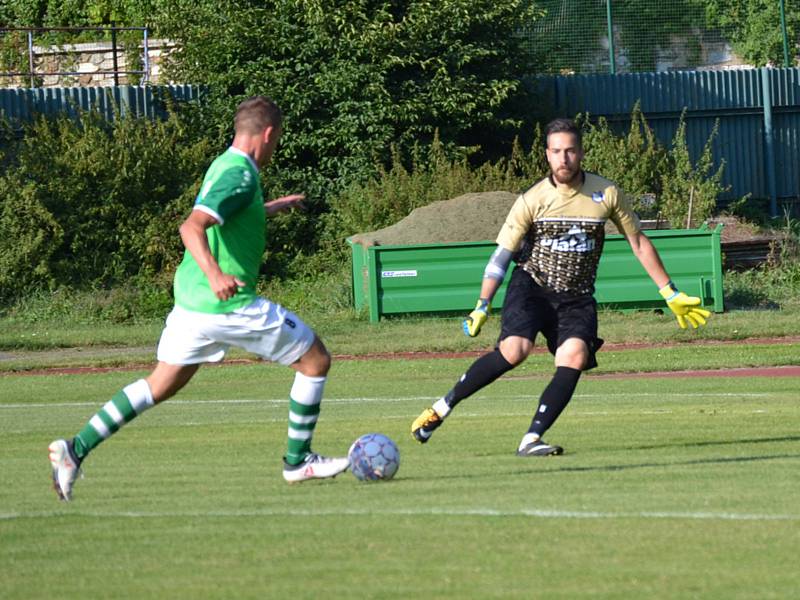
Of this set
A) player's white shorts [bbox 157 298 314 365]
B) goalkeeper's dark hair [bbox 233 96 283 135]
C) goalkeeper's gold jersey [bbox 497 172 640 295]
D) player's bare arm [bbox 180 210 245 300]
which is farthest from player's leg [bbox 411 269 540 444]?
player's bare arm [bbox 180 210 245 300]

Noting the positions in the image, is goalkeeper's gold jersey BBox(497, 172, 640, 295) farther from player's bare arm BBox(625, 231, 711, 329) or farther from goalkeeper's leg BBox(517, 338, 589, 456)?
goalkeeper's leg BBox(517, 338, 589, 456)

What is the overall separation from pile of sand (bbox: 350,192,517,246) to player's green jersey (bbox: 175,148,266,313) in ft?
55.0

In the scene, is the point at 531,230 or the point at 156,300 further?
the point at 156,300

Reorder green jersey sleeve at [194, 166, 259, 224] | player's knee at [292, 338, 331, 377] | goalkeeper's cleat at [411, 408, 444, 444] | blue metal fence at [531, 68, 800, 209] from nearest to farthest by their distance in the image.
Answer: green jersey sleeve at [194, 166, 259, 224]
player's knee at [292, 338, 331, 377]
goalkeeper's cleat at [411, 408, 444, 444]
blue metal fence at [531, 68, 800, 209]

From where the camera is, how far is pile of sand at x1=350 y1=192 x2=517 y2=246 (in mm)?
24500

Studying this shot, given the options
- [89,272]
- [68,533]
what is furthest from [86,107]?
[68,533]

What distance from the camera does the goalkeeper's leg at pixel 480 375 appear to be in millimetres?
9156

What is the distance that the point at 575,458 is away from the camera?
29.0 feet

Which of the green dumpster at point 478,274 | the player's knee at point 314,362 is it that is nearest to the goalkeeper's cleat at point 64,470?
the player's knee at point 314,362

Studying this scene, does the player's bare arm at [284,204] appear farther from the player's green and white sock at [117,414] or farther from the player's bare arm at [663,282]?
the player's bare arm at [663,282]

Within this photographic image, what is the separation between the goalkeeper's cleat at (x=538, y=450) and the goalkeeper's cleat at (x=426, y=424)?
0.67 metres

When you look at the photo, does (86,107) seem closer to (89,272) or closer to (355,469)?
(89,272)

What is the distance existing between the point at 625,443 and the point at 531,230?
1.69m

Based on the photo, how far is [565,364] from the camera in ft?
29.7
